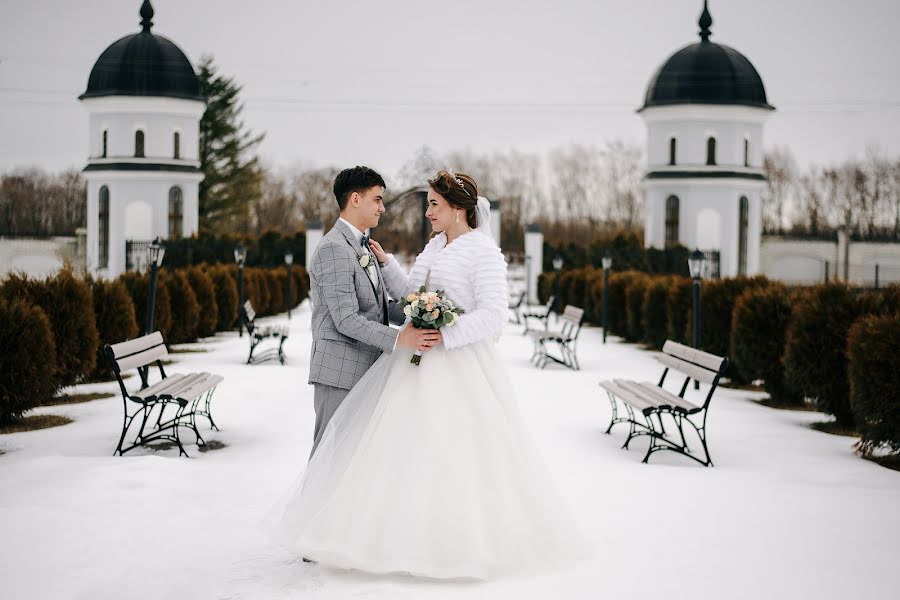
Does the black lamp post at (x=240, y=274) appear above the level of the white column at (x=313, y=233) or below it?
below

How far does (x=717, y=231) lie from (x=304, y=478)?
128 feet

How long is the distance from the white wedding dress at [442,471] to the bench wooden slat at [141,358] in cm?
412

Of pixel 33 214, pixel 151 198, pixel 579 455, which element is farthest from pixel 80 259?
pixel 579 455

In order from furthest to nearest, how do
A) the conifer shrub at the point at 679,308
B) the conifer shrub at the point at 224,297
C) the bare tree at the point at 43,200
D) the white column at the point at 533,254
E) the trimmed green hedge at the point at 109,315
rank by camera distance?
1. the bare tree at the point at 43,200
2. the white column at the point at 533,254
3. the conifer shrub at the point at 224,297
4. the conifer shrub at the point at 679,308
5. the trimmed green hedge at the point at 109,315

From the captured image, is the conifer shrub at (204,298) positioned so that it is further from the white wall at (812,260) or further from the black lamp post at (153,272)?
the white wall at (812,260)

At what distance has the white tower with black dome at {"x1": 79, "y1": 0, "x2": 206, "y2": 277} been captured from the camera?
4156cm

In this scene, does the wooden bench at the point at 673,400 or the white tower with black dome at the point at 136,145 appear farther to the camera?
the white tower with black dome at the point at 136,145

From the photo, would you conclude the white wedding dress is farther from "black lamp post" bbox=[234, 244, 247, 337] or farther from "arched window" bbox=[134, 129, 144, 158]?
"arched window" bbox=[134, 129, 144, 158]

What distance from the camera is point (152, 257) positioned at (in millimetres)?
14492

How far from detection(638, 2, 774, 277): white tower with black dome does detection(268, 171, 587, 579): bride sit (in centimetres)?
3664

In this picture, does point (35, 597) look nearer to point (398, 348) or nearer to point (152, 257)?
point (398, 348)

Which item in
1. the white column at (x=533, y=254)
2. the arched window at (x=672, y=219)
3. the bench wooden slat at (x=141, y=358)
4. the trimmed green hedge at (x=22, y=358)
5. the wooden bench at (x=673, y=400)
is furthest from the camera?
the arched window at (x=672, y=219)

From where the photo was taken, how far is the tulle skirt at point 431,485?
16.8 ft

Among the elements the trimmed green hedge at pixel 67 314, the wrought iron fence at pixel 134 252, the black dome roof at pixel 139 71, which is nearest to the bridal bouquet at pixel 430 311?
the trimmed green hedge at pixel 67 314
